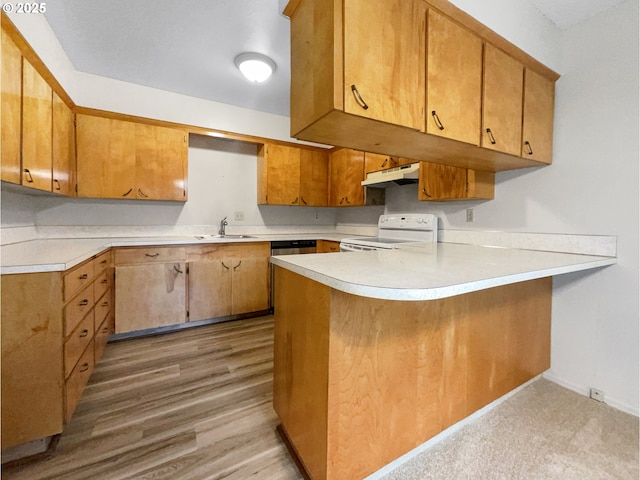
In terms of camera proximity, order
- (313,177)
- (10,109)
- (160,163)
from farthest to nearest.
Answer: (313,177) → (160,163) → (10,109)

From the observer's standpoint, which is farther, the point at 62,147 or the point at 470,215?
the point at 470,215

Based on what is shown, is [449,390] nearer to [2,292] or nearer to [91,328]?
[2,292]

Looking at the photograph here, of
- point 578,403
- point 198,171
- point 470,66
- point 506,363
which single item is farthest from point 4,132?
point 578,403

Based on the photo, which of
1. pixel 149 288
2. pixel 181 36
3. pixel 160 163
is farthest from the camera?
pixel 160 163

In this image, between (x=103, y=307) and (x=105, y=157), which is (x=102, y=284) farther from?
(x=105, y=157)

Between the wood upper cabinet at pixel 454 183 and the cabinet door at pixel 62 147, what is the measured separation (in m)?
3.03

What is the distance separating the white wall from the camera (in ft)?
5.33

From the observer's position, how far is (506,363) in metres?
1.67

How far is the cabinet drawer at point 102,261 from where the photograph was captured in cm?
197

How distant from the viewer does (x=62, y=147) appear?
2.22 metres

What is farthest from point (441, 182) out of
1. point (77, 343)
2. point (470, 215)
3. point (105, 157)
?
point (105, 157)

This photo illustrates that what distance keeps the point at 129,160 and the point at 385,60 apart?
2.73m

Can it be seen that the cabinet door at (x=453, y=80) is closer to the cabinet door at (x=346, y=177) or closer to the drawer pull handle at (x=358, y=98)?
the drawer pull handle at (x=358, y=98)

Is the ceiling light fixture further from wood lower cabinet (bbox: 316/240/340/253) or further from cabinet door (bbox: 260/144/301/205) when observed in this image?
wood lower cabinet (bbox: 316/240/340/253)
